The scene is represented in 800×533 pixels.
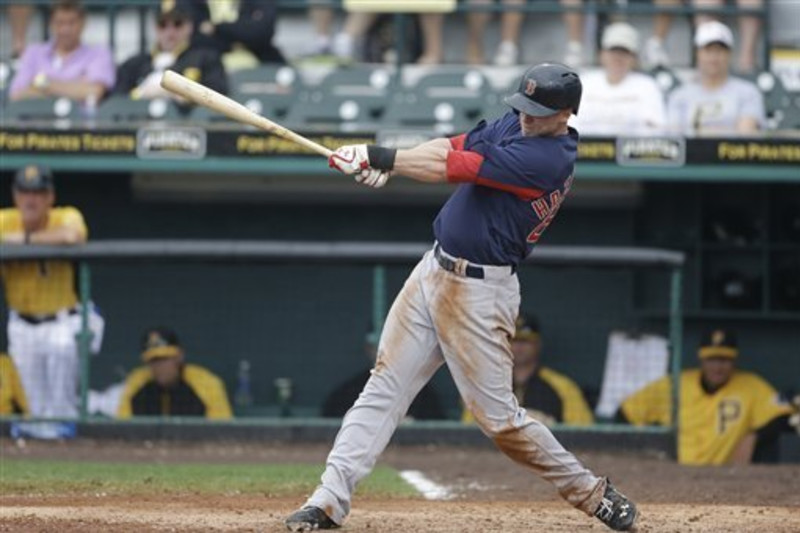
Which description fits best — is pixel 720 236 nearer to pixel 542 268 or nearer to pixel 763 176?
pixel 763 176

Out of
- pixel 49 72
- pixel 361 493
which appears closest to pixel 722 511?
pixel 361 493

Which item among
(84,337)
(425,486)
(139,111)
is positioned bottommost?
(425,486)

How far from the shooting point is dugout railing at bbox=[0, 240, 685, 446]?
10.6m

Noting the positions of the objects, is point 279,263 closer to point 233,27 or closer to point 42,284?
point 42,284

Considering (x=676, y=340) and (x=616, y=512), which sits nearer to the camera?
(x=616, y=512)

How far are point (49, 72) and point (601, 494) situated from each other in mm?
6558

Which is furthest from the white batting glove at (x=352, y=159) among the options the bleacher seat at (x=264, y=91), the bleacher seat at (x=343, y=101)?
the bleacher seat at (x=264, y=91)

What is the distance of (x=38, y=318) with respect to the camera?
1076 centimetres

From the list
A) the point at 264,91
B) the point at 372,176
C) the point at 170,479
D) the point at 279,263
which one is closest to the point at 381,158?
the point at 372,176

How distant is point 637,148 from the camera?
11.1 metres

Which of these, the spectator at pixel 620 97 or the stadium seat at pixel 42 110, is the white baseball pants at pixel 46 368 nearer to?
the stadium seat at pixel 42 110

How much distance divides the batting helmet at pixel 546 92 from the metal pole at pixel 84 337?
16.0 ft

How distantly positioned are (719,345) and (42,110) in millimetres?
4525

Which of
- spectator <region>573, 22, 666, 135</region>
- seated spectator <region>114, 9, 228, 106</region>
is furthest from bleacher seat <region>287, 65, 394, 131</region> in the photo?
spectator <region>573, 22, 666, 135</region>
